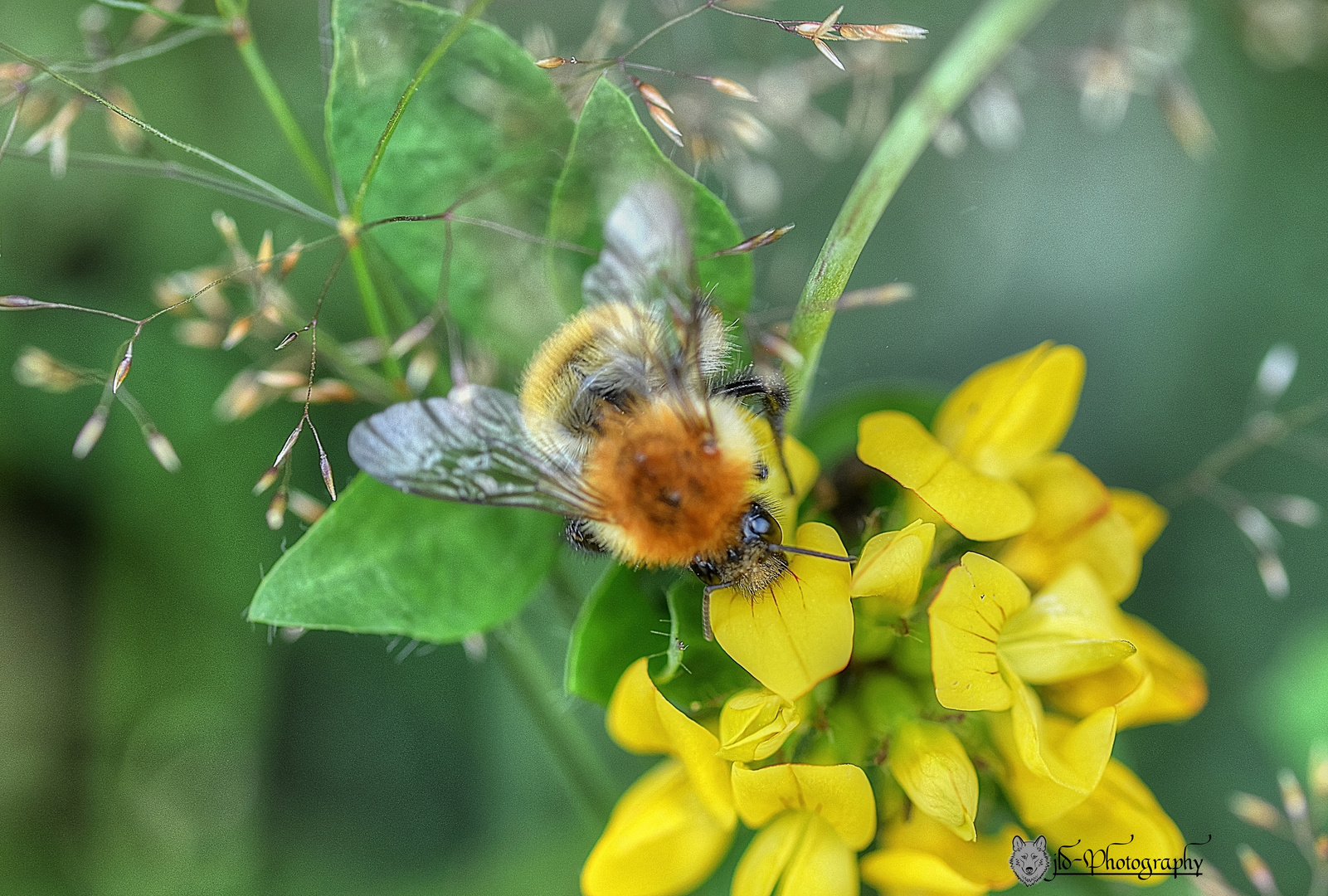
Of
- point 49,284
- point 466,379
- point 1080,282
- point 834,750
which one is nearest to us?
point 834,750

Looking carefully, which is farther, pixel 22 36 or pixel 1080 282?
pixel 1080 282

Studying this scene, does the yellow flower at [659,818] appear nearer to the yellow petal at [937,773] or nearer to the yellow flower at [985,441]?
the yellow petal at [937,773]

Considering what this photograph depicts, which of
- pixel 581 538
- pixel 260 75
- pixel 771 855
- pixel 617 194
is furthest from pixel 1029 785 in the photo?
pixel 260 75

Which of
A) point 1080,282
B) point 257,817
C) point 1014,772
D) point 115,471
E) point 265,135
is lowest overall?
point 257,817

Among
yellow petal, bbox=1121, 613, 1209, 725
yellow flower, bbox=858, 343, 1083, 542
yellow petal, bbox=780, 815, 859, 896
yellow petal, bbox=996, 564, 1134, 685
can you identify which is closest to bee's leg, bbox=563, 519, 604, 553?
yellow flower, bbox=858, 343, 1083, 542

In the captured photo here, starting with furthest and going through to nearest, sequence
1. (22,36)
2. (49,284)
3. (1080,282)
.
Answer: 1. (1080,282)
2. (49,284)
3. (22,36)

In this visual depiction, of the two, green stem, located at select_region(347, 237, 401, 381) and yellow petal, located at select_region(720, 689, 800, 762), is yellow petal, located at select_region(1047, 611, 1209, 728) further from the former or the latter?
green stem, located at select_region(347, 237, 401, 381)

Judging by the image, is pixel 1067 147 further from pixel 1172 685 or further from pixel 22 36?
pixel 22 36

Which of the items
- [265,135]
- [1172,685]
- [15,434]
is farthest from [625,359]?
[15,434]

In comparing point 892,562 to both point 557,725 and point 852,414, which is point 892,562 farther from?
point 557,725
